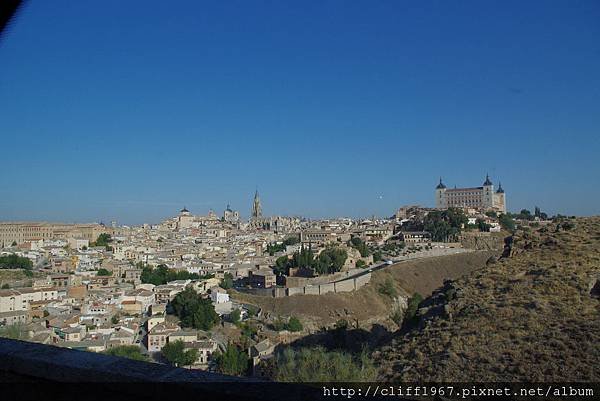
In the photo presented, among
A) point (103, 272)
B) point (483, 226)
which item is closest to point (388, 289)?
point (483, 226)

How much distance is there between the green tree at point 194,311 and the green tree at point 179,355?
4457 mm

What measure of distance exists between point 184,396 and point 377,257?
3399 centimetres

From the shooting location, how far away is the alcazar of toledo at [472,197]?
6200 centimetres

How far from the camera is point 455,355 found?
732 cm

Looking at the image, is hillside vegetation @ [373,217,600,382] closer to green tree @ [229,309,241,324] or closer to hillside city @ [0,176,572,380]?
hillside city @ [0,176,572,380]

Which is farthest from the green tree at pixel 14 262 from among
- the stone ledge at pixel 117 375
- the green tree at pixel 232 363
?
the stone ledge at pixel 117 375

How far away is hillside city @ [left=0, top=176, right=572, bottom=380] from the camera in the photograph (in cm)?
1398

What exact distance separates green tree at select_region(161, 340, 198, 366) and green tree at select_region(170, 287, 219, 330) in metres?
4.46

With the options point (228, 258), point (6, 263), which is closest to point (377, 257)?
point (228, 258)

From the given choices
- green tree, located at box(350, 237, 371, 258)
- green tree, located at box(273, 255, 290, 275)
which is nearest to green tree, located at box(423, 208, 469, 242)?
green tree, located at box(350, 237, 371, 258)

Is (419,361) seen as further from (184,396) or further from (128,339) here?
(128,339)

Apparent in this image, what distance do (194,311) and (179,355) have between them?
5684mm

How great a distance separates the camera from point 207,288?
25547 millimetres

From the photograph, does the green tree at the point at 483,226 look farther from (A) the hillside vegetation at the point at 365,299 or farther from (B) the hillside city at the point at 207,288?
(A) the hillside vegetation at the point at 365,299
